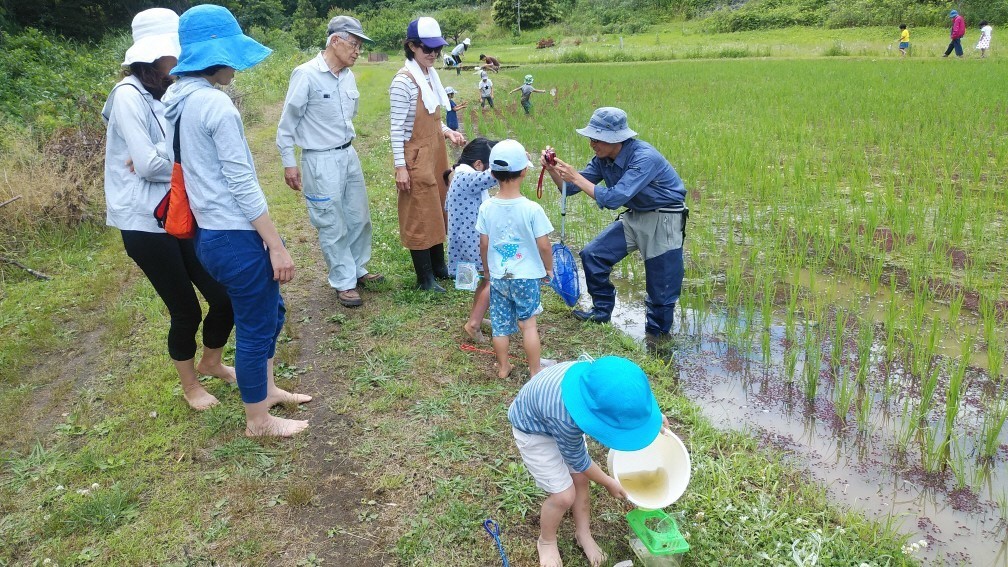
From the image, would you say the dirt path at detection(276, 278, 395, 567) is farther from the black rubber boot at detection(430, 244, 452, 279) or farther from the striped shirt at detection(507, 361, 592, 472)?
the black rubber boot at detection(430, 244, 452, 279)

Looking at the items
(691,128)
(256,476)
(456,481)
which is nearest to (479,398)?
(456,481)

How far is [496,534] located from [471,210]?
6.73 ft

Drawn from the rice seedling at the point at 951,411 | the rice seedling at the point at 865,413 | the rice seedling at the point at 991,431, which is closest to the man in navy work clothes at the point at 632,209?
the rice seedling at the point at 865,413

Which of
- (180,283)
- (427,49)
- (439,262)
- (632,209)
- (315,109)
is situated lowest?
(439,262)

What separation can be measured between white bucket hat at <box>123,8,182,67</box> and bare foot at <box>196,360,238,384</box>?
55.5 inches

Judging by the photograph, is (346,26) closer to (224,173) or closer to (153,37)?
(153,37)

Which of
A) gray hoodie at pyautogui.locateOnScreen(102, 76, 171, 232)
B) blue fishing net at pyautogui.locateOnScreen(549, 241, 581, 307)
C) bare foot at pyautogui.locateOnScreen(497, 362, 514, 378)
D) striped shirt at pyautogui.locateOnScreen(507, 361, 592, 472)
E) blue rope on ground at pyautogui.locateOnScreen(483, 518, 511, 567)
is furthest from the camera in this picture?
blue fishing net at pyautogui.locateOnScreen(549, 241, 581, 307)

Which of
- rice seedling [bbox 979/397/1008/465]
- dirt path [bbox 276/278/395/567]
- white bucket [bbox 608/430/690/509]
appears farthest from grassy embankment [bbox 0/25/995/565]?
rice seedling [bbox 979/397/1008/465]

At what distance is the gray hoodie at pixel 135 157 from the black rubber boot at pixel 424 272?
5.84 ft

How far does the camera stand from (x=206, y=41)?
2.24 m

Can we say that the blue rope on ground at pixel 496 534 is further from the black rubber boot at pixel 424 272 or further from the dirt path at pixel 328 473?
the black rubber boot at pixel 424 272

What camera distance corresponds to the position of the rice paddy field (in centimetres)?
259

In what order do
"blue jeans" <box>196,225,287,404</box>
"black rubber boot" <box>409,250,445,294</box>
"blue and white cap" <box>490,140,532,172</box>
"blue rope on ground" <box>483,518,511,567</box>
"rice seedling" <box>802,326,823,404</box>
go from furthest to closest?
"black rubber boot" <box>409,250,445,294</box>, "rice seedling" <box>802,326,823,404</box>, "blue and white cap" <box>490,140,532,172</box>, "blue jeans" <box>196,225,287,404</box>, "blue rope on ground" <box>483,518,511,567</box>

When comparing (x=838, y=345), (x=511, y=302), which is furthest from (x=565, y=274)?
(x=838, y=345)
